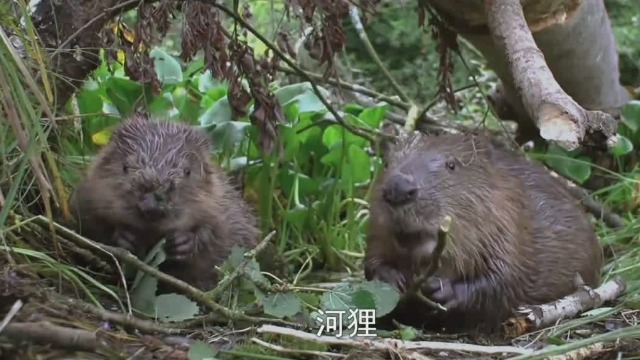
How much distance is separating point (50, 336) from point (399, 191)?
1072 mm

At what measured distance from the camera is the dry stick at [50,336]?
195 centimetres

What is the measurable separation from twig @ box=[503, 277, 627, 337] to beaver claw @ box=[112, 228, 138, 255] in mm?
1115

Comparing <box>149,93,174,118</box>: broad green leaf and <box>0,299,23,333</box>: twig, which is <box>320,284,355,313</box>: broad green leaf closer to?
<box>0,299,23,333</box>: twig

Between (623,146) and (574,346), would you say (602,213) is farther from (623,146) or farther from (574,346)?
(574,346)

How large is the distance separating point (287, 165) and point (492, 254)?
136 centimetres

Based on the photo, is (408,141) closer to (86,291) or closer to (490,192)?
(490,192)

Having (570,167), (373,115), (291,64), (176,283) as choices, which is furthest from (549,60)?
(176,283)

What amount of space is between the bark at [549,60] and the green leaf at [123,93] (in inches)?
45.2

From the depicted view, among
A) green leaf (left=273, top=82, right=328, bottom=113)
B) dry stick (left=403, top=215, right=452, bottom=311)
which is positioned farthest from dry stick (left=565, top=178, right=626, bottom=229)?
dry stick (left=403, top=215, right=452, bottom=311)

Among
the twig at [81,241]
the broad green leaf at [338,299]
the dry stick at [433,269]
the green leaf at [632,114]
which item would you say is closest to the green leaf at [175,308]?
the twig at [81,241]

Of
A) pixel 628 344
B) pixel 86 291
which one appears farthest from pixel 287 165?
pixel 628 344

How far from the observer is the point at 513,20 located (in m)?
2.50

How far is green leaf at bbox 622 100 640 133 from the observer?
429 centimetres

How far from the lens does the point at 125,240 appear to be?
284cm
